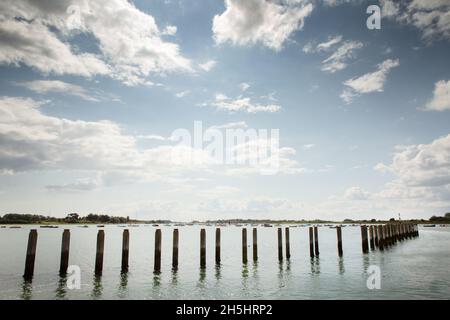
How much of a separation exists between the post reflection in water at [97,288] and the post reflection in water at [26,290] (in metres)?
2.75

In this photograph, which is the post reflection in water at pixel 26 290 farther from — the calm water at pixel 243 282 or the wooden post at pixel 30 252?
the wooden post at pixel 30 252

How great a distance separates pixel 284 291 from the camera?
16.9 meters

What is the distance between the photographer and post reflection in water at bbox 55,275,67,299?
51.1 feet

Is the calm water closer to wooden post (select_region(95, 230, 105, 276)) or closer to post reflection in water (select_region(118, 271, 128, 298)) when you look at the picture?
post reflection in water (select_region(118, 271, 128, 298))

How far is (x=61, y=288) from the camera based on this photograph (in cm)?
1722

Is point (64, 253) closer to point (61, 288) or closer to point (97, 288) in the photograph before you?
point (61, 288)

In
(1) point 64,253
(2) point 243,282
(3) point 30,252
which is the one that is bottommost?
(2) point 243,282

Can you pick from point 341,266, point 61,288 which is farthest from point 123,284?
point 341,266

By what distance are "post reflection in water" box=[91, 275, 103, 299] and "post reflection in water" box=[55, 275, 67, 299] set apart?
1.30m

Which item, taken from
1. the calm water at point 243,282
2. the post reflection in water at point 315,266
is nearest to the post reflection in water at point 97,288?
the calm water at point 243,282

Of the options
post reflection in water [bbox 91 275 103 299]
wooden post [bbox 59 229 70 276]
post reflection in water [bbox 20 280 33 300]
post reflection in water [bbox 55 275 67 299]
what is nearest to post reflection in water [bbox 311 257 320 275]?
post reflection in water [bbox 91 275 103 299]

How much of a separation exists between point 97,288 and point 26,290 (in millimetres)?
3302
